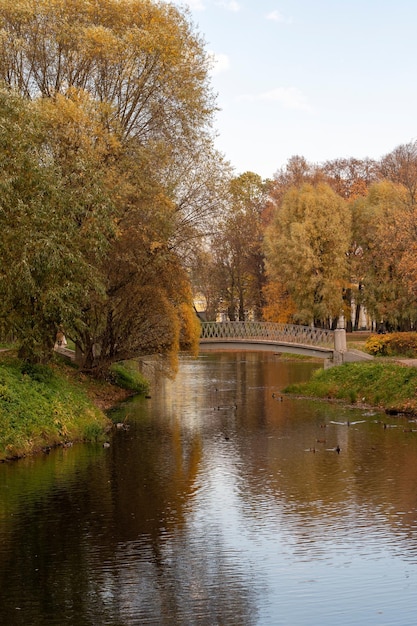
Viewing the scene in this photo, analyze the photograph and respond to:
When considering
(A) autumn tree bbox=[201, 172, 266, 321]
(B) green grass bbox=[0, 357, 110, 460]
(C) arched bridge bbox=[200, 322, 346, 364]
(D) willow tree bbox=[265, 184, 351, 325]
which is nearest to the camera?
(B) green grass bbox=[0, 357, 110, 460]

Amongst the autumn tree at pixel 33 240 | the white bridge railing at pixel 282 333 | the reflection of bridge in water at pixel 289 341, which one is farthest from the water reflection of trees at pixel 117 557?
the white bridge railing at pixel 282 333

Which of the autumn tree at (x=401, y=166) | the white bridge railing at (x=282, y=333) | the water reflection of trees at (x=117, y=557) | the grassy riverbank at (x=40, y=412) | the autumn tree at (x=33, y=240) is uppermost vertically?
the autumn tree at (x=401, y=166)

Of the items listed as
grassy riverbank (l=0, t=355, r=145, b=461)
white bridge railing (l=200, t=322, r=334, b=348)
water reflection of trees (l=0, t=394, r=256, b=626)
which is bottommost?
water reflection of trees (l=0, t=394, r=256, b=626)

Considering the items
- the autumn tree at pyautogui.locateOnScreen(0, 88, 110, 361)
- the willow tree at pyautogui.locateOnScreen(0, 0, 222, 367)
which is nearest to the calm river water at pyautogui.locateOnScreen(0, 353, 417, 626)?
the autumn tree at pyautogui.locateOnScreen(0, 88, 110, 361)

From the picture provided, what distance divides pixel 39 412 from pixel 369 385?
18.7 meters

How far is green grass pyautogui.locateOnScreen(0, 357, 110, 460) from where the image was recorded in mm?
30328

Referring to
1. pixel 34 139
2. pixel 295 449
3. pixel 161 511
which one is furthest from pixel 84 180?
pixel 161 511

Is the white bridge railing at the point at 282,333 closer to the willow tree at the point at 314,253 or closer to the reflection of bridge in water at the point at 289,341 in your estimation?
the reflection of bridge in water at the point at 289,341

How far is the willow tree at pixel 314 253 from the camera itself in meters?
74.3

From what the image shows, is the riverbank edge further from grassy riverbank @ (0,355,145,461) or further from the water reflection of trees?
the water reflection of trees

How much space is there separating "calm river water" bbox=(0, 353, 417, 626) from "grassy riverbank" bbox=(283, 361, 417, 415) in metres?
3.39

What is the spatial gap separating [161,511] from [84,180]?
1822 centimetres

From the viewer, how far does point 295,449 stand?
3169cm

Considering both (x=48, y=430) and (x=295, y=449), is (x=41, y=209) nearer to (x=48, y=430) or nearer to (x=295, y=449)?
(x=48, y=430)
